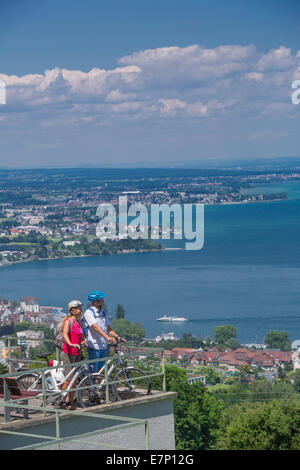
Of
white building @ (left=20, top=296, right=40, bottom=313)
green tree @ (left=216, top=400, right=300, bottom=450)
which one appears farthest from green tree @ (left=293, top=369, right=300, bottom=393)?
white building @ (left=20, top=296, right=40, bottom=313)

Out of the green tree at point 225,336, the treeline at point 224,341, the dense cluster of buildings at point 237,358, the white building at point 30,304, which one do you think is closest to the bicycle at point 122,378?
the dense cluster of buildings at point 237,358

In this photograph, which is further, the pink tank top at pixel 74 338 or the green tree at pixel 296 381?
the green tree at pixel 296 381

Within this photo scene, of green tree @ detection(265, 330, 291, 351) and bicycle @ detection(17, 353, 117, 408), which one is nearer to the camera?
bicycle @ detection(17, 353, 117, 408)

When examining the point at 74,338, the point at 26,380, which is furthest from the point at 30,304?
the point at 74,338

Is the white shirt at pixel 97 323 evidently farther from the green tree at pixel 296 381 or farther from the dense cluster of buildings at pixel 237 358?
the dense cluster of buildings at pixel 237 358

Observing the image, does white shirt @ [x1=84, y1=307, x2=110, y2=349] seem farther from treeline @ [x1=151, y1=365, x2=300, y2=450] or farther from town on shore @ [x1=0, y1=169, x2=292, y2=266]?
town on shore @ [x1=0, y1=169, x2=292, y2=266]
